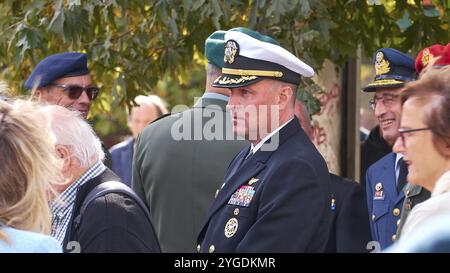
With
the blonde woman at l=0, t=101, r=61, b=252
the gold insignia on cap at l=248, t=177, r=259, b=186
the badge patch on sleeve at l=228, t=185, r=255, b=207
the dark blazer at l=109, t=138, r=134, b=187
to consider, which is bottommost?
the dark blazer at l=109, t=138, r=134, b=187

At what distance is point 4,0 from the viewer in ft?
23.5

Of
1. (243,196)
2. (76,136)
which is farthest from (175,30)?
(243,196)

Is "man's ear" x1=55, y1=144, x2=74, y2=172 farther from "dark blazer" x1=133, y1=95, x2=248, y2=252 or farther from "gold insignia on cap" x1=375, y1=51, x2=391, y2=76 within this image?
"gold insignia on cap" x1=375, y1=51, x2=391, y2=76

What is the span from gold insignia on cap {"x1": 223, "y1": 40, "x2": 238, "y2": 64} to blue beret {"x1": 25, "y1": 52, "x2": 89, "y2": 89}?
73.1 inches

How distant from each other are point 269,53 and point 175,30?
5.79 feet

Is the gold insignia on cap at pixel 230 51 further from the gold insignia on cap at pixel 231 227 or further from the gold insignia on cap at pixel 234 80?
the gold insignia on cap at pixel 231 227

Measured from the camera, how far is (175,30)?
6.36 m

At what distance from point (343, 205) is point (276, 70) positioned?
1034 millimetres

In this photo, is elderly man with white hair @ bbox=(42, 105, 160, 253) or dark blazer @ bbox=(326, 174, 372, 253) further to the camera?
dark blazer @ bbox=(326, 174, 372, 253)

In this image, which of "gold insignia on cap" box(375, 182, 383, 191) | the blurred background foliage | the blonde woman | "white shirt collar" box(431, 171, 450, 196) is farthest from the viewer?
the blurred background foliage

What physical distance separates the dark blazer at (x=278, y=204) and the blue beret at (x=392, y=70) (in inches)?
56.3

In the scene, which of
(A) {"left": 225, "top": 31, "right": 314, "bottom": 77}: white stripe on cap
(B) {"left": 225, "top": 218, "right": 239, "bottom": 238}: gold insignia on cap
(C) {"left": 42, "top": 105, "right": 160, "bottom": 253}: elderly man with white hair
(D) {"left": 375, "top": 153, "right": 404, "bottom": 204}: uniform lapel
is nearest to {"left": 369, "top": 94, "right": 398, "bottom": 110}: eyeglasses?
(D) {"left": 375, "top": 153, "right": 404, "bottom": 204}: uniform lapel

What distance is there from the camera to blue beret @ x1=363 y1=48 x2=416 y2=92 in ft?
19.2

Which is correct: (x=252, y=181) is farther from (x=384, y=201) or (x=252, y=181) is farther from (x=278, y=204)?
(x=384, y=201)
